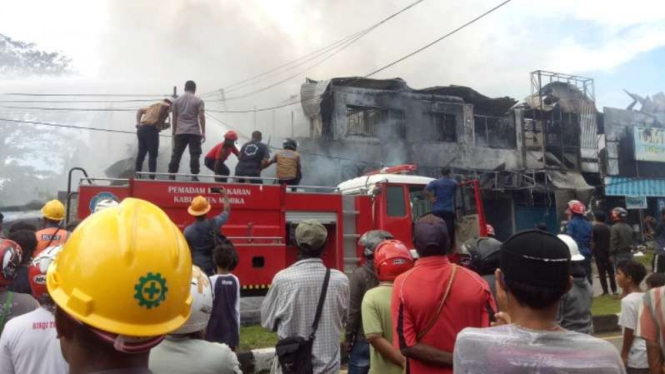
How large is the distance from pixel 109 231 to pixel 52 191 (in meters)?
26.6

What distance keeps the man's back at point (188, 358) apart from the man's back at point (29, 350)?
450 mm

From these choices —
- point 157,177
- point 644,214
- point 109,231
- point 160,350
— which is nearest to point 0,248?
point 160,350

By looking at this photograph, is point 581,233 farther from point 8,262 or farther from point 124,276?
point 124,276

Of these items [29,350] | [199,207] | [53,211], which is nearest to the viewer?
[29,350]

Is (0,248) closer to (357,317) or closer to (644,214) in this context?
(357,317)

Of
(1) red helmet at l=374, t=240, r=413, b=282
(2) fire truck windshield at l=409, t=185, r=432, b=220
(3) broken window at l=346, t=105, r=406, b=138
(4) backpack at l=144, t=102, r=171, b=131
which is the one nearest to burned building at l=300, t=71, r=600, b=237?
(3) broken window at l=346, t=105, r=406, b=138

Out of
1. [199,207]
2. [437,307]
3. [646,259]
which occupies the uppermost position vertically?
[199,207]

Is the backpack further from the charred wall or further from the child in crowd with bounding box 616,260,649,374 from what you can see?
the charred wall

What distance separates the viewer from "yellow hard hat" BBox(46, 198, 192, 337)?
Answer: 4.53ft

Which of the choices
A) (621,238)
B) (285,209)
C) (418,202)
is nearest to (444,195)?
(418,202)

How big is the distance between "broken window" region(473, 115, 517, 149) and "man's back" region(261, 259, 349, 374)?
Result: 75.2 feet

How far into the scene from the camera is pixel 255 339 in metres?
7.11

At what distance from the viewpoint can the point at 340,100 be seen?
22594 mm

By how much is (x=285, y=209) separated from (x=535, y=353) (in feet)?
24.8
